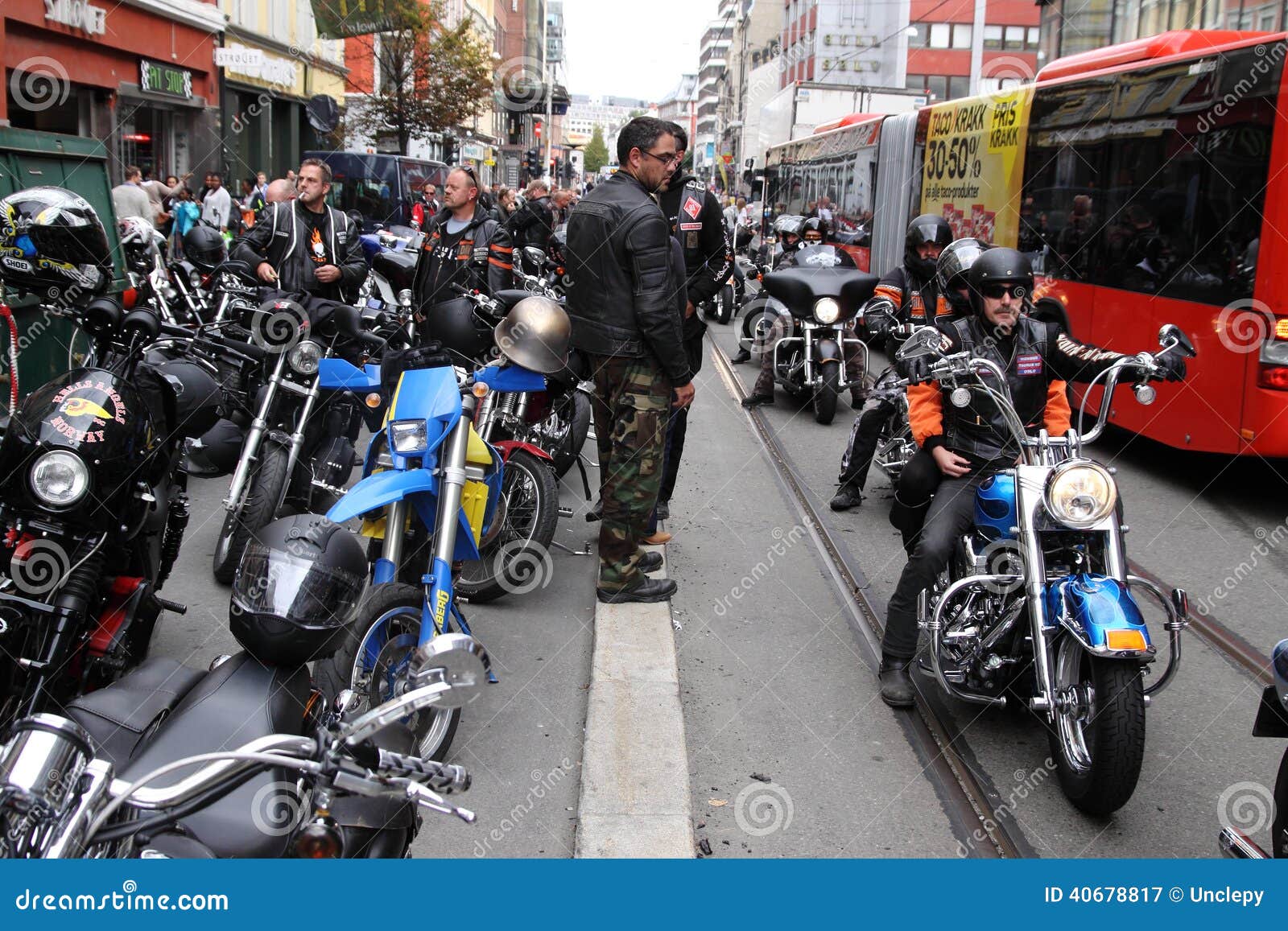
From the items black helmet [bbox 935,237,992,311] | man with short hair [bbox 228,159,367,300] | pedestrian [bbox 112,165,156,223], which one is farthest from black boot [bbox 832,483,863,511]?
pedestrian [bbox 112,165,156,223]

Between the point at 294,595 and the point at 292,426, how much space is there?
362 cm

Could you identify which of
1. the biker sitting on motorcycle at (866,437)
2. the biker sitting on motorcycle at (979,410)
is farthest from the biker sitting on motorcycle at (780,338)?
the biker sitting on motorcycle at (979,410)

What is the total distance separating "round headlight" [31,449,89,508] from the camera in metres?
3.59

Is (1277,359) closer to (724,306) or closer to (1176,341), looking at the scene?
(1176,341)

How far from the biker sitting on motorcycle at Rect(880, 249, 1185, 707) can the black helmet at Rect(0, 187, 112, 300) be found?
3063 millimetres

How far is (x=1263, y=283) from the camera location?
8031 mm

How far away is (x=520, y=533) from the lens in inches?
236

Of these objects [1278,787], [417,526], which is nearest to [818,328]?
[417,526]

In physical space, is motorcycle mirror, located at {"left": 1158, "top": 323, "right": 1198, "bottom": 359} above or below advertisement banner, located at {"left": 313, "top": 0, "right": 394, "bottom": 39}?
below

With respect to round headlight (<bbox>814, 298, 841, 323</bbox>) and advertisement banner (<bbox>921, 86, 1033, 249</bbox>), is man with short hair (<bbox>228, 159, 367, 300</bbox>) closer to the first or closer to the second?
round headlight (<bbox>814, 298, 841, 323</bbox>)

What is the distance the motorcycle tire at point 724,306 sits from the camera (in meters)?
18.8

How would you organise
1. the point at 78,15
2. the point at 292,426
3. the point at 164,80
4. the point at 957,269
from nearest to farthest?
the point at 957,269
the point at 292,426
the point at 78,15
the point at 164,80

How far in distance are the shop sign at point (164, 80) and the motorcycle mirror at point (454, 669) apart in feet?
70.8

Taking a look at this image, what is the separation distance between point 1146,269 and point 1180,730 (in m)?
5.85
